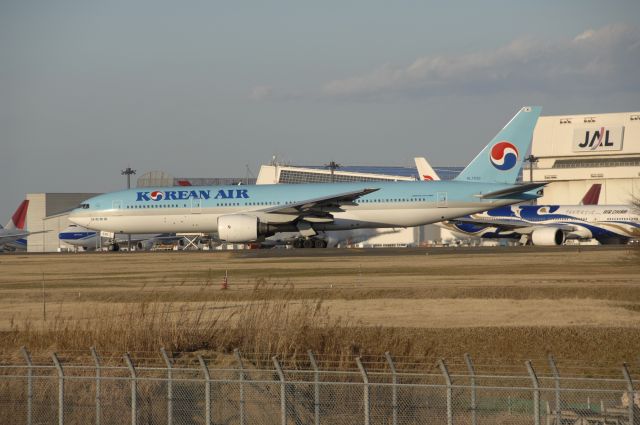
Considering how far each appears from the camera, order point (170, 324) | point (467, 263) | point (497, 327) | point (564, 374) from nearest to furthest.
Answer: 1. point (564, 374)
2. point (170, 324)
3. point (497, 327)
4. point (467, 263)

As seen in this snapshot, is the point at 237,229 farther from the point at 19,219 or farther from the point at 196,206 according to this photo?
the point at 19,219

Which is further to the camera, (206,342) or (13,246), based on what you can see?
(13,246)

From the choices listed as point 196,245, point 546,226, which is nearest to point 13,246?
point 196,245

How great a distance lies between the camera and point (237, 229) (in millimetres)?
47719

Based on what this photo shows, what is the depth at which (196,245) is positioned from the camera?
73.6m

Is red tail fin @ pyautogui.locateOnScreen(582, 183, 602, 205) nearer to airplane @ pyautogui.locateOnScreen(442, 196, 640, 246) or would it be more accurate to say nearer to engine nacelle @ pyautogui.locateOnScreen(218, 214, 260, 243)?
airplane @ pyautogui.locateOnScreen(442, 196, 640, 246)

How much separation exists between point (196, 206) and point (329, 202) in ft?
27.1

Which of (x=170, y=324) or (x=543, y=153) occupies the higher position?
(x=543, y=153)

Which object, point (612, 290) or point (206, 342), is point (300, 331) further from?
point (612, 290)

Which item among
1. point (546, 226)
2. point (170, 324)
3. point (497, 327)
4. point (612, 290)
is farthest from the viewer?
point (546, 226)

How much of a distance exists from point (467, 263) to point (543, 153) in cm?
5876

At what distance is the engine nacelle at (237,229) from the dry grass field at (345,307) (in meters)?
3.63

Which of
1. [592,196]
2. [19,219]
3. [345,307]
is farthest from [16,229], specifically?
[345,307]

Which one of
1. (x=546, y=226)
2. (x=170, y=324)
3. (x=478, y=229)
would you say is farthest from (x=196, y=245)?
(x=170, y=324)
